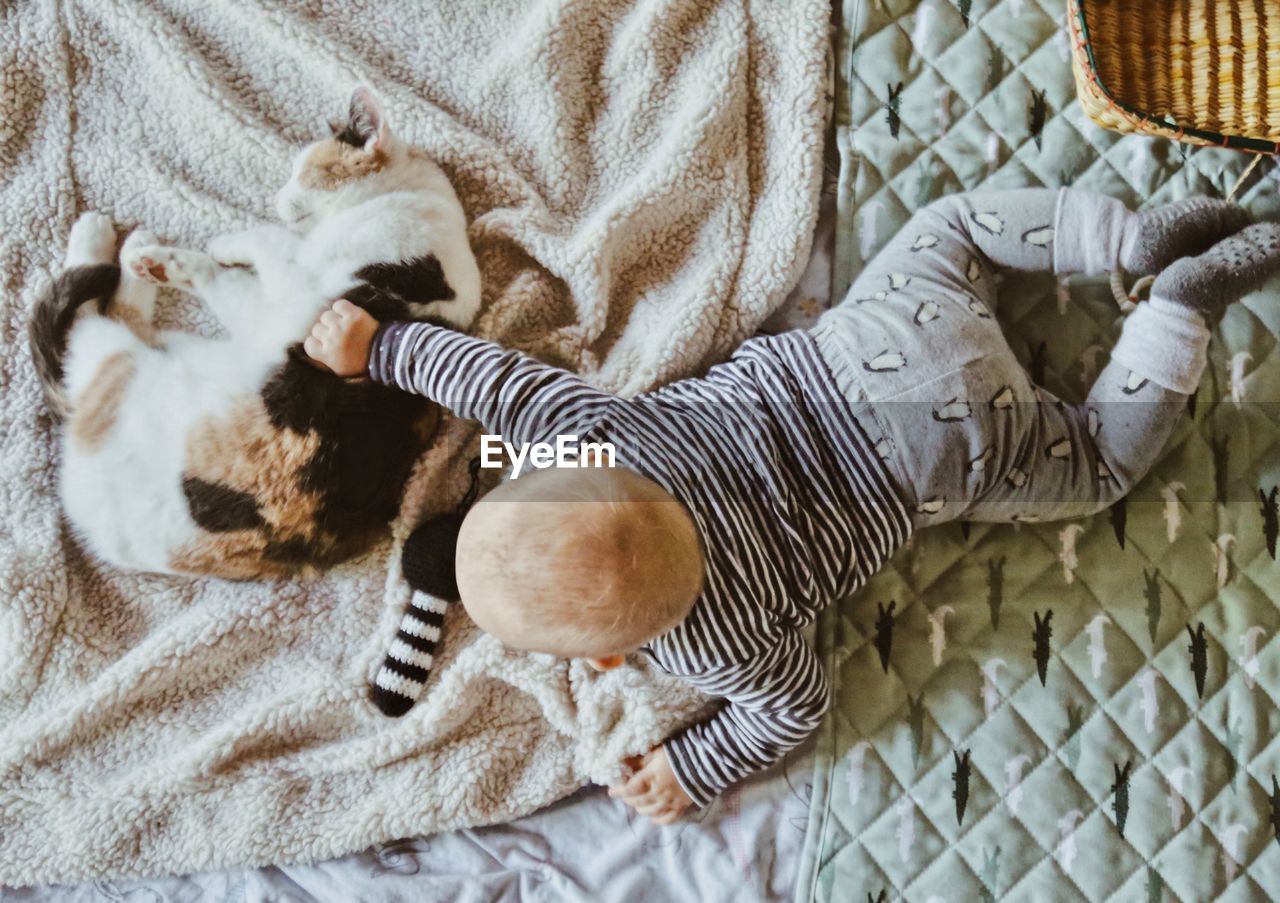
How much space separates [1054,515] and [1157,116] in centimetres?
42

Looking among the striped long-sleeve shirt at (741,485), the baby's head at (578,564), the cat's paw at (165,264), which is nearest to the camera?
the baby's head at (578,564)

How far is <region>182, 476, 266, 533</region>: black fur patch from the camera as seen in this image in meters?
0.91

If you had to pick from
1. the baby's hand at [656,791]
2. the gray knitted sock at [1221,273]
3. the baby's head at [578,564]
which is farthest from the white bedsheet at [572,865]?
the gray knitted sock at [1221,273]

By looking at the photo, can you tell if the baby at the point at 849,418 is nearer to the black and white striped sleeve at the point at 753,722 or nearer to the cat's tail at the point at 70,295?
the black and white striped sleeve at the point at 753,722

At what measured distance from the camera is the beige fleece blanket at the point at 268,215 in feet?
3.24

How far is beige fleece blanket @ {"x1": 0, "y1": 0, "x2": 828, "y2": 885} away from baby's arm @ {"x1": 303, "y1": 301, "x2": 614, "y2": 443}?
0.10 metres

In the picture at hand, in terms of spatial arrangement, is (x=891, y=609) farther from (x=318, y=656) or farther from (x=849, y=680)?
(x=318, y=656)

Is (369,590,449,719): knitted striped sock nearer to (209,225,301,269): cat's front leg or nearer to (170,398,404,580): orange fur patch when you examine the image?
(170,398,404,580): orange fur patch

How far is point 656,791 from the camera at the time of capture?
3.23 ft

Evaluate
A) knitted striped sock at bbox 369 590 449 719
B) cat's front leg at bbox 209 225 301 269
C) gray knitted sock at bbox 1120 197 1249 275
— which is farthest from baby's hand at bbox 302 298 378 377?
gray knitted sock at bbox 1120 197 1249 275

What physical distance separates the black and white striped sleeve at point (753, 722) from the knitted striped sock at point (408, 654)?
263 millimetres

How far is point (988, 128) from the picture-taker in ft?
3.55

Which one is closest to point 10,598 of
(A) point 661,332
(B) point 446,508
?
(B) point 446,508

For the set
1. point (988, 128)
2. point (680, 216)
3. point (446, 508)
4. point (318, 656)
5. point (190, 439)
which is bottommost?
point (318, 656)
